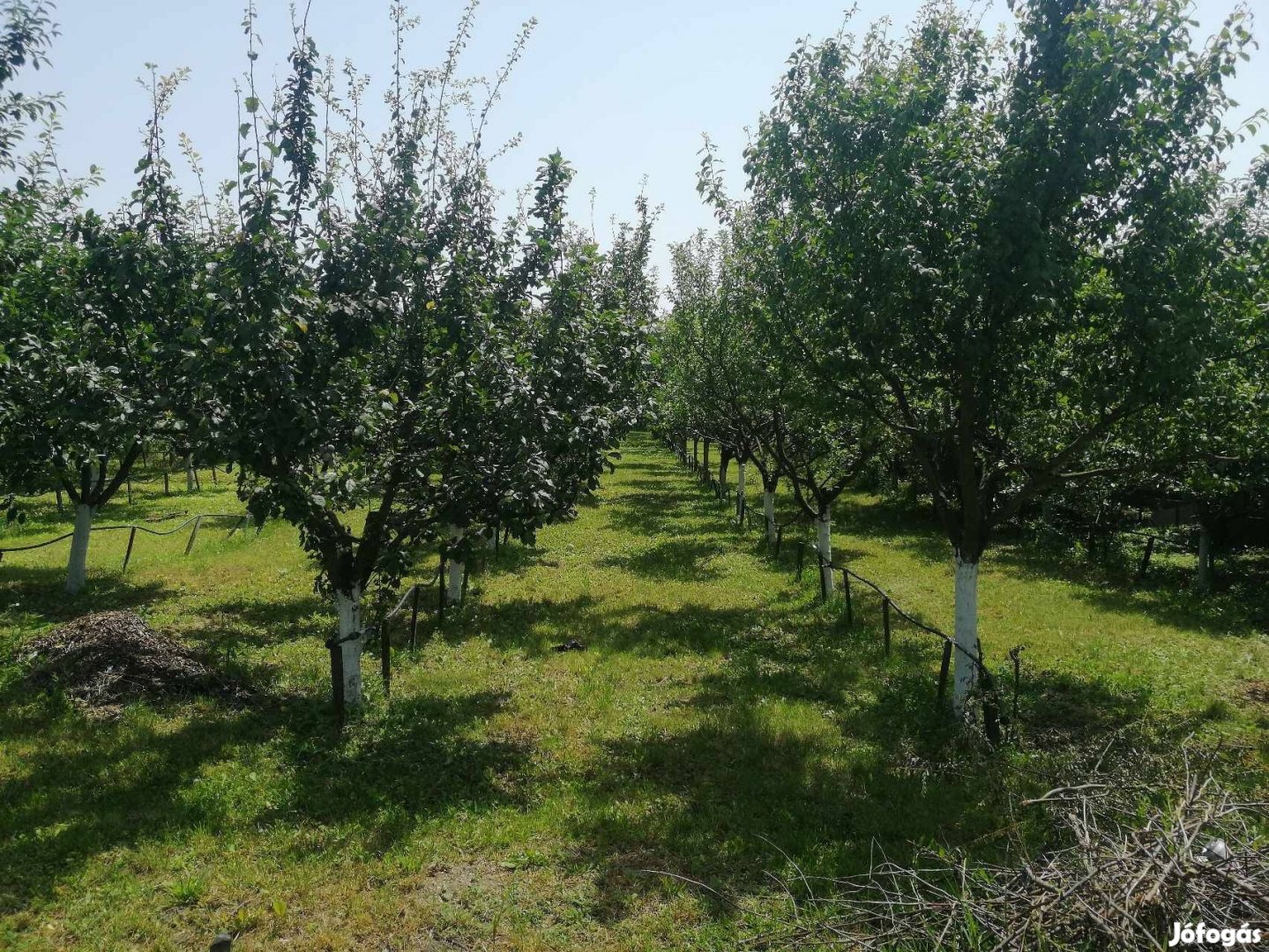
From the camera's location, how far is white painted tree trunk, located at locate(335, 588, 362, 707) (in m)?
9.88

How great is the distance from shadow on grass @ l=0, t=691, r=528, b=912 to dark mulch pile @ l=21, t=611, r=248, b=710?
0.41 metres

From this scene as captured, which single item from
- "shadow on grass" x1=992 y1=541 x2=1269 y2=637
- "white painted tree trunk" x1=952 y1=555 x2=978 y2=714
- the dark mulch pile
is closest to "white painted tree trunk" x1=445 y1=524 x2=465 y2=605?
the dark mulch pile

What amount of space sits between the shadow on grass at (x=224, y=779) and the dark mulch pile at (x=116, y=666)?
41 centimetres

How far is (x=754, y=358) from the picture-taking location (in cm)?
1636

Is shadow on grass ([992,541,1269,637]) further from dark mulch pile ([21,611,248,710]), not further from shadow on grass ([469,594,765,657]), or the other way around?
dark mulch pile ([21,611,248,710])

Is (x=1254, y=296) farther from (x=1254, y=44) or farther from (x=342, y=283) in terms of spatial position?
(x=342, y=283)

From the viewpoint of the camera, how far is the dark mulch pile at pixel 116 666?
10078 millimetres

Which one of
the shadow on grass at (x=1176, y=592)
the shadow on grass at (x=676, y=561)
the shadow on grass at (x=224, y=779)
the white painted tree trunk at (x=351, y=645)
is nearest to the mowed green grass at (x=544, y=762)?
the shadow on grass at (x=224, y=779)

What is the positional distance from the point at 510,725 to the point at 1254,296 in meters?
9.63

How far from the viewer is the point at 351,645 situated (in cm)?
986

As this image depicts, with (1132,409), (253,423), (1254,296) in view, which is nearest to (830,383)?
(1132,409)

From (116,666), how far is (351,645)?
3203mm

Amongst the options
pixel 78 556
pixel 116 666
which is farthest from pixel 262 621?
pixel 78 556

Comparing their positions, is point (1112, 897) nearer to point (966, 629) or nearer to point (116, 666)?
point (966, 629)
